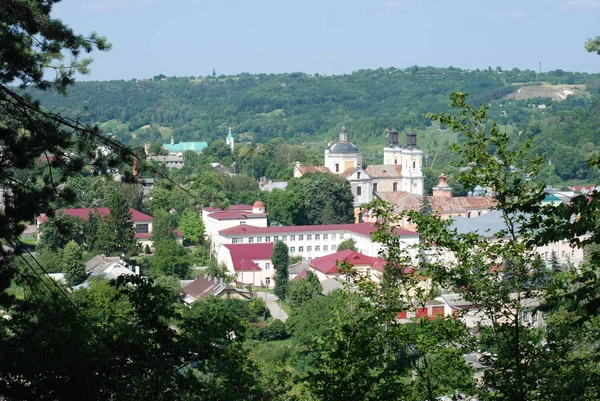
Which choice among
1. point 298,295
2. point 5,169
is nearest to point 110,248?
point 298,295

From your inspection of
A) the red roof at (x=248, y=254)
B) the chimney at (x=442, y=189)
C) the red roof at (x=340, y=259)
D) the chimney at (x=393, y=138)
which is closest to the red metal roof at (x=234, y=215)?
the red roof at (x=248, y=254)

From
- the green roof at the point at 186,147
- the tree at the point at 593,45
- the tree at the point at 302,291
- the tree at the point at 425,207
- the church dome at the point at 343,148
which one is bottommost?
the green roof at the point at 186,147

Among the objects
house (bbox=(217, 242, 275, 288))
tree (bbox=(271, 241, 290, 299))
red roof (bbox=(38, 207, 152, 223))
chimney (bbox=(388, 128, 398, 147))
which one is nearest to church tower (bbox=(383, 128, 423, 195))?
chimney (bbox=(388, 128, 398, 147))

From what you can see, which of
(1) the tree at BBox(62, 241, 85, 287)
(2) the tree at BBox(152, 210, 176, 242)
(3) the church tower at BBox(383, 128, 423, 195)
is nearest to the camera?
(1) the tree at BBox(62, 241, 85, 287)

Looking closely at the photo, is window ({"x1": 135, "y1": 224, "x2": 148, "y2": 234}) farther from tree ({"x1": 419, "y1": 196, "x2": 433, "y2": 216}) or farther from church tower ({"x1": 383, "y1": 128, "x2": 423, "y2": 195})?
church tower ({"x1": 383, "y1": 128, "x2": 423, "y2": 195})

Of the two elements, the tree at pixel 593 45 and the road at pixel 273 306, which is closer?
the tree at pixel 593 45

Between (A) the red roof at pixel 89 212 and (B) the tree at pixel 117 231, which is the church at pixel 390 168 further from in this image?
(B) the tree at pixel 117 231
